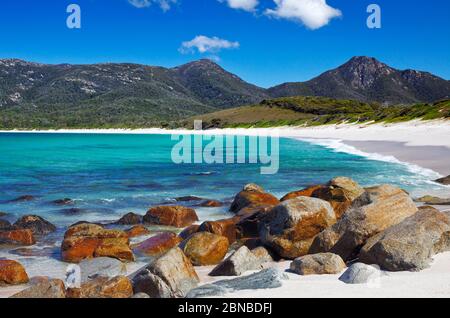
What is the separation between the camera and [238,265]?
8.86m

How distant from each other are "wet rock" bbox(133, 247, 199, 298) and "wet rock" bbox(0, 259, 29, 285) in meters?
2.78

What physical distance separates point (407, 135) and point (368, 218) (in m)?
51.0

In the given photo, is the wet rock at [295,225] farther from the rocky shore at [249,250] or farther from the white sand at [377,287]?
the white sand at [377,287]

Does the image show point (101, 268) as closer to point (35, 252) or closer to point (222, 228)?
point (35, 252)

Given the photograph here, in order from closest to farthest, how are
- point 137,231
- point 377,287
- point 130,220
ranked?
point 377,287
point 137,231
point 130,220

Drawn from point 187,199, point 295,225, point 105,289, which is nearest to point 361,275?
point 295,225

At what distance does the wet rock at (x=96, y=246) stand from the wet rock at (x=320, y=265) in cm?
445

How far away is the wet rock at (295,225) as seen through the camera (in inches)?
396

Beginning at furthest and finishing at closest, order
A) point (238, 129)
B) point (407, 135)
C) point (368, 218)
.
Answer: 1. point (238, 129)
2. point (407, 135)
3. point (368, 218)

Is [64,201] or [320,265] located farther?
[64,201]

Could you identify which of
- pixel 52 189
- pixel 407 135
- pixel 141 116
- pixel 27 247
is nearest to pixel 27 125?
pixel 141 116

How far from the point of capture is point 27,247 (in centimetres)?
1234

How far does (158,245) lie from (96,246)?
1.54 meters
